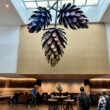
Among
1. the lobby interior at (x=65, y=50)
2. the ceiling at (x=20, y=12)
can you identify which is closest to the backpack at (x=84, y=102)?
the ceiling at (x=20, y=12)

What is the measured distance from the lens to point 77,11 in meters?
1.14

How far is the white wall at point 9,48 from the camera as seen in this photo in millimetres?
12281

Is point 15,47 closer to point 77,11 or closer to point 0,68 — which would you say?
point 0,68

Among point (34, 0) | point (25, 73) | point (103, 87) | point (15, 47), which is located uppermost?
point (34, 0)

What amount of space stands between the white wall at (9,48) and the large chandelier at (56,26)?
11441mm

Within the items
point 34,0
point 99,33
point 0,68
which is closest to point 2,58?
point 0,68

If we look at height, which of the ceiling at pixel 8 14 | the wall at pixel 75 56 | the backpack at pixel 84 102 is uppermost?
the ceiling at pixel 8 14

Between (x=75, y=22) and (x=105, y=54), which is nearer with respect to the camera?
(x=75, y=22)

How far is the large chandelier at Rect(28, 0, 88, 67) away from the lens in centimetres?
108

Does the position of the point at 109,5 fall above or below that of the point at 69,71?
above

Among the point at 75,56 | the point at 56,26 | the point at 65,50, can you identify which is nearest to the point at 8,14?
the point at 65,50

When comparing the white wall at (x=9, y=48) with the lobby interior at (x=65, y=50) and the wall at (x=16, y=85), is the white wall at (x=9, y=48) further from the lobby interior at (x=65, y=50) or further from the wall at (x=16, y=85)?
the wall at (x=16, y=85)

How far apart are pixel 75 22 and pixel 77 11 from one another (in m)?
0.09

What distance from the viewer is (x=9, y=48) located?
496 inches
